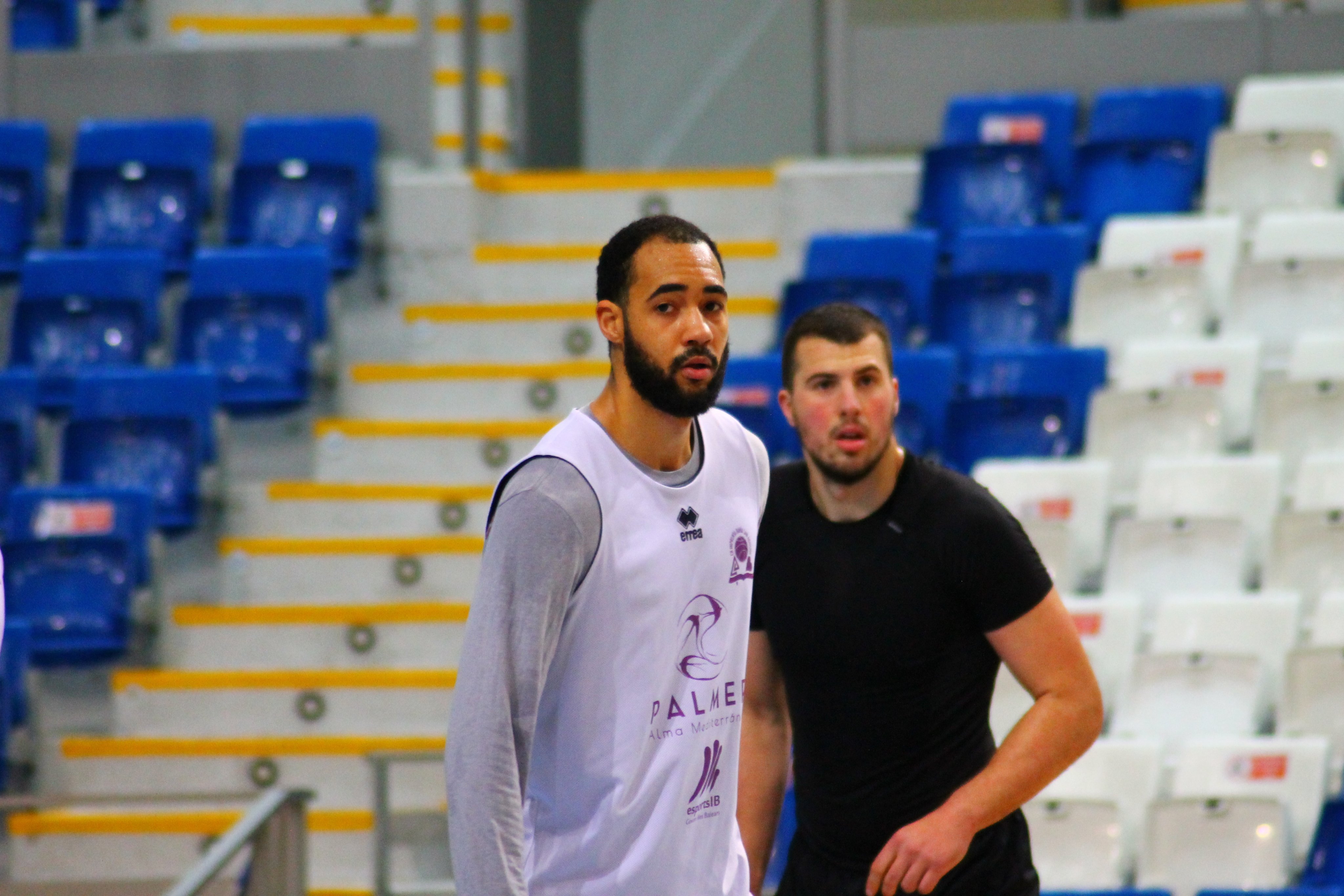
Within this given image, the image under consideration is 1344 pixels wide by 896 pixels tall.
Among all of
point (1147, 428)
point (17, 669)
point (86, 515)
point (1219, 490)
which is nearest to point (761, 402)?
point (1147, 428)

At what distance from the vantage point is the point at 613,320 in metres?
1.84

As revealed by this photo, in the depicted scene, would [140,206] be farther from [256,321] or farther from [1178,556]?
[1178,556]

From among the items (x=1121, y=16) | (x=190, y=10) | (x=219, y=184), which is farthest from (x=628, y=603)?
(x=190, y=10)

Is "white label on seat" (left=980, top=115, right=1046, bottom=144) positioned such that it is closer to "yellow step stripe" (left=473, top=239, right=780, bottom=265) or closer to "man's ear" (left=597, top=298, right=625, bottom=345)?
"yellow step stripe" (left=473, top=239, right=780, bottom=265)

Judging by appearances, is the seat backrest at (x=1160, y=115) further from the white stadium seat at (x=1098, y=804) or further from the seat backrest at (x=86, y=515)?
the seat backrest at (x=86, y=515)

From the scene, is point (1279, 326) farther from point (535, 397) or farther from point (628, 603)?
point (628, 603)

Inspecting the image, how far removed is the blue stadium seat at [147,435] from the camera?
19.5 ft

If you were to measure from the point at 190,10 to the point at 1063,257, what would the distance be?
507 cm

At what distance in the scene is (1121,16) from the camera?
332 inches

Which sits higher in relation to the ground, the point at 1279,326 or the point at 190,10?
the point at 190,10

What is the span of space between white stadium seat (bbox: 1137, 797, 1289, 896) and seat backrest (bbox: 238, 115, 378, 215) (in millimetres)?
4247

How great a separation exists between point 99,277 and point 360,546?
5.62 ft

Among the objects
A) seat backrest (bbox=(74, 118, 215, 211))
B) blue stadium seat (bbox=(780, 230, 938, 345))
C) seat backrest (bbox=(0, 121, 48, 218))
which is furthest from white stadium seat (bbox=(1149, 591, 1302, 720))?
seat backrest (bbox=(0, 121, 48, 218))

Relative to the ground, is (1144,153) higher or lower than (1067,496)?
higher
